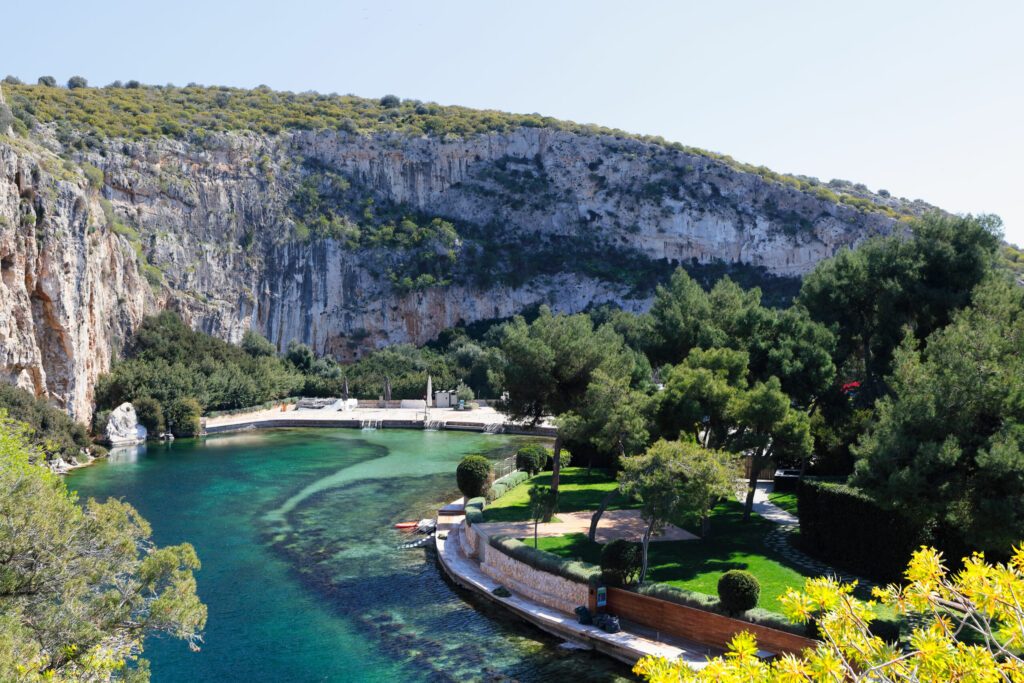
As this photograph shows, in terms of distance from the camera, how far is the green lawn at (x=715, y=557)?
13594mm

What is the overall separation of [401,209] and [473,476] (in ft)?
189

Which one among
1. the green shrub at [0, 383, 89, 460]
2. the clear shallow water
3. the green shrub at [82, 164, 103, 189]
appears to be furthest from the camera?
the green shrub at [82, 164, 103, 189]

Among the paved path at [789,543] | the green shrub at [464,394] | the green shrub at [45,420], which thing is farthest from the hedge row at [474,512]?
the green shrub at [464,394]

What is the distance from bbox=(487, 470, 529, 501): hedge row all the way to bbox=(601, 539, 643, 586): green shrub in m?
8.63

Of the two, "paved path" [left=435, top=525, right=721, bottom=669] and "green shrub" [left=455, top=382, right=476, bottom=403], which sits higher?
"paved path" [left=435, top=525, right=721, bottom=669]

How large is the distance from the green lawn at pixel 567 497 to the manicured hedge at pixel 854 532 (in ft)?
20.9

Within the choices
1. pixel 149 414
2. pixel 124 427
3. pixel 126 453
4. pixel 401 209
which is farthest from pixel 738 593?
pixel 401 209

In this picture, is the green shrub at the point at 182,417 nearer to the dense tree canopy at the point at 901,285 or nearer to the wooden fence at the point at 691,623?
the wooden fence at the point at 691,623

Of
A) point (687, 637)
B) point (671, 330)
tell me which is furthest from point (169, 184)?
point (687, 637)

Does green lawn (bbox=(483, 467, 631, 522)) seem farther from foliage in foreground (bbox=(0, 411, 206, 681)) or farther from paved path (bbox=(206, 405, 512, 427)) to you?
paved path (bbox=(206, 405, 512, 427))

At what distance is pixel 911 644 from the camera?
3895mm

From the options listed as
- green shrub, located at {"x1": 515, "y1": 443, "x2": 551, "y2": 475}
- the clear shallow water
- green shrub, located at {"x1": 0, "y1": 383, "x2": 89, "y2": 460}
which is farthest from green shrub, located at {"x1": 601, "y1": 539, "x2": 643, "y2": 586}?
green shrub, located at {"x1": 0, "y1": 383, "x2": 89, "y2": 460}

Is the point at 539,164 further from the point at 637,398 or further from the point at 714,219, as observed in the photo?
the point at 637,398

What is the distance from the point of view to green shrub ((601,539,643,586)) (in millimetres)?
13281
